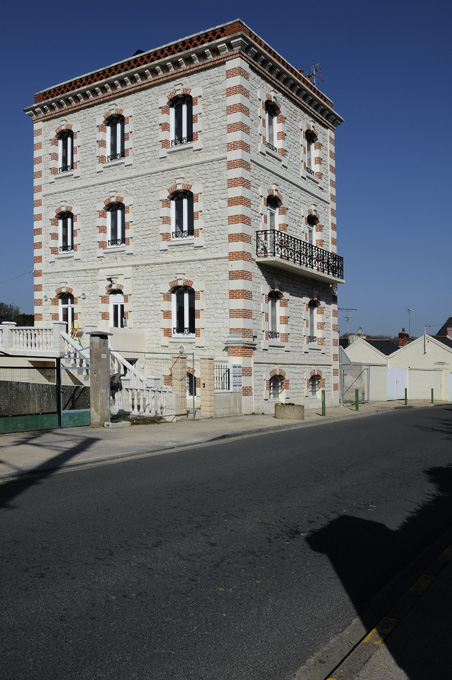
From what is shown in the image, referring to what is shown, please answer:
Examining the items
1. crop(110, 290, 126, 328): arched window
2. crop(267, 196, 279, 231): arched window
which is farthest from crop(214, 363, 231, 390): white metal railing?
crop(267, 196, 279, 231): arched window

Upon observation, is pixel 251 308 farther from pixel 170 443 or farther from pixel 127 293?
pixel 170 443

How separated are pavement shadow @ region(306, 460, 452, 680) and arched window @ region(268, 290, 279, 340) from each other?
53.0ft

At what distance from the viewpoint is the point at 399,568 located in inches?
217

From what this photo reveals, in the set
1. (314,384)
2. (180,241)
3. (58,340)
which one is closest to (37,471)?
(58,340)

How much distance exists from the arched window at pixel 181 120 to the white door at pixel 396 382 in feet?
72.9

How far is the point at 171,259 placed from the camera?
24.1 meters

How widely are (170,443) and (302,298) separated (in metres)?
14.4

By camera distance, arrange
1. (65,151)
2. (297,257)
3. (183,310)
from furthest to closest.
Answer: (65,151) → (297,257) → (183,310)

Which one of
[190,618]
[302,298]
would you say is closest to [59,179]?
[302,298]

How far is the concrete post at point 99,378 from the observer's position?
16.2m

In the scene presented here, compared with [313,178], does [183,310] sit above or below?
below

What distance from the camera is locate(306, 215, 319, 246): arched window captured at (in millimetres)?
27734

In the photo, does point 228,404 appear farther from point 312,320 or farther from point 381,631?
point 381,631

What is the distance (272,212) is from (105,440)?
14081 millimetres
